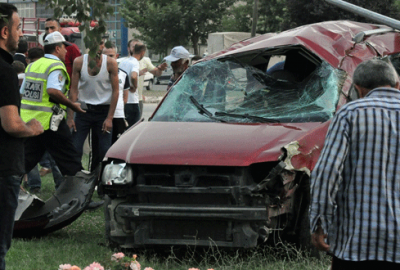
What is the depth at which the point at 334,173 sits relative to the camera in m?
3.12

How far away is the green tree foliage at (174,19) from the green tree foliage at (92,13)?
133 ft

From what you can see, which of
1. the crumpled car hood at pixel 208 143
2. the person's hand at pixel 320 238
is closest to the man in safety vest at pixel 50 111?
the crumpled car hood at pixel 208 143

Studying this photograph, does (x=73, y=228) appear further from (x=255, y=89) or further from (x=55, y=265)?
(x=255, y=89)

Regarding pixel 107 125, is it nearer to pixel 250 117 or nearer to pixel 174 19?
pixel 250 117

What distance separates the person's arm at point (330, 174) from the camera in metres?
3.12

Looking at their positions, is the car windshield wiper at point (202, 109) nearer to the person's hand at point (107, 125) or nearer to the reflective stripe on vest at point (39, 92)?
the reflective stripe on vest at point (39, 92)

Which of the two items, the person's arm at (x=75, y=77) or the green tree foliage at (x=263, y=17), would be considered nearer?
the person's arm at (x=75, y=77)

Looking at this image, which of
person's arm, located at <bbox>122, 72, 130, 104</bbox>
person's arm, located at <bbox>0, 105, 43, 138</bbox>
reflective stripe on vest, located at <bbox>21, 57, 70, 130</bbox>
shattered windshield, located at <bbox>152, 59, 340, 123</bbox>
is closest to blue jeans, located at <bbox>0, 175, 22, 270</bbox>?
person's arm, located at <bbox>0, 105, 43, 138</bbox>

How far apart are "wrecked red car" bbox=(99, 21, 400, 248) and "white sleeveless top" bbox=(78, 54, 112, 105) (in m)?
1.85

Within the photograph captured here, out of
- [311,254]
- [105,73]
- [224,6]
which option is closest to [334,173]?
[311,254]

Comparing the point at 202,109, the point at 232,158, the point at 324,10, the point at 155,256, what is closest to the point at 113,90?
the point at 202,109

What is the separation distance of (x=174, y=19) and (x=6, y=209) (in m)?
42.1

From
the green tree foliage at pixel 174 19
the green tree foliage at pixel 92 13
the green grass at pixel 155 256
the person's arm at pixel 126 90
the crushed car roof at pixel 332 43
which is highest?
the green tree foliage at pixel 92 13

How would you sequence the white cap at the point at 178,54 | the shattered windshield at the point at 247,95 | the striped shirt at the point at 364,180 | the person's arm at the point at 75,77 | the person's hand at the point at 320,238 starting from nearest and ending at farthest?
the striped shirt at the point at 364,180 → the person's hand at the point at 320,238 → the shattered windshield at the point at 247,95 → the person's arm at the point at 75,77 → the white cap at the point at 178,54
